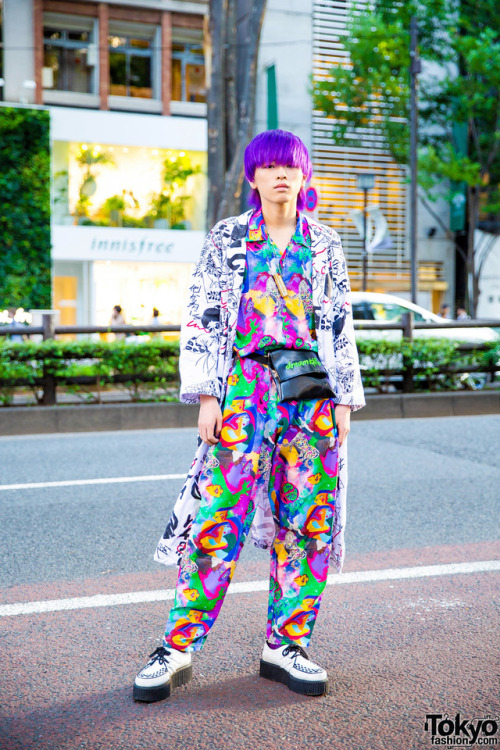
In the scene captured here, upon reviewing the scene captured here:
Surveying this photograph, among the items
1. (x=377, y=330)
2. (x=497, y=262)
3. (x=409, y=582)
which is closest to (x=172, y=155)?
(x=497, y=262)

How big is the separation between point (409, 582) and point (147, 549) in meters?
1.45

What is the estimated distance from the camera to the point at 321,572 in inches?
112

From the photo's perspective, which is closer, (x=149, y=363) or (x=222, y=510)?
(x=222, y=510)

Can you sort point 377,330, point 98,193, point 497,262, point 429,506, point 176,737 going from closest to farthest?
point 176,737, point 429,506, point 377,330, point 98,193, point 497,262

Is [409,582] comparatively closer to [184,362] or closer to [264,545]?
[264,545]

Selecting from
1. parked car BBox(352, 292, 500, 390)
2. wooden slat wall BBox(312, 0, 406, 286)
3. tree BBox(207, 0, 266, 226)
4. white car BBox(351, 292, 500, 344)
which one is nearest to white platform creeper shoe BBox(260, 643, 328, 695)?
parked car BBox(352, 292, 500, 390)

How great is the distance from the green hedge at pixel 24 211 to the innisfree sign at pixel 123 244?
50 centimetres

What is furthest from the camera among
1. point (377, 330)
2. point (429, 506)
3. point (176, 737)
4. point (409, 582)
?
point (377, 330)

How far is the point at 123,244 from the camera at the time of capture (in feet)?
75.9

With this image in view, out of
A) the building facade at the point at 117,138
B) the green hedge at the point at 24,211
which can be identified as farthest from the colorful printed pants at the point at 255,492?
the building facade at the point at 117,138

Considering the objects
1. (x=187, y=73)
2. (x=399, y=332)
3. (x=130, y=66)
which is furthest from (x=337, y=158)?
(x=399, y=332)

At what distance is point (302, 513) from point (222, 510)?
277 millimetres

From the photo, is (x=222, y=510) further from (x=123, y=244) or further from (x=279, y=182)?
(x=123, y=244)

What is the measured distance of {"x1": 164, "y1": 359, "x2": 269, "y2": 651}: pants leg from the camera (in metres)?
2.71
